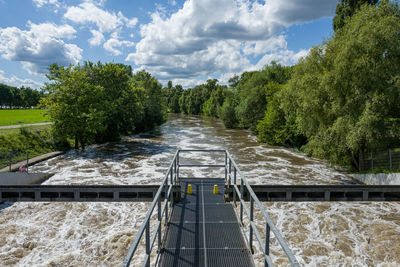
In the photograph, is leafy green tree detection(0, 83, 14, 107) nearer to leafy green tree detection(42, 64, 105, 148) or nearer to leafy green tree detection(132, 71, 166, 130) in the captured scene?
leafy green tree detection(132, 71, 166, 130)

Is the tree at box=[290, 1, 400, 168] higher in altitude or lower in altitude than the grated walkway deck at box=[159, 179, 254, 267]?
higher

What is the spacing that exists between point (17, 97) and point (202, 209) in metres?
104

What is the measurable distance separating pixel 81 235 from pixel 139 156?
13.4m

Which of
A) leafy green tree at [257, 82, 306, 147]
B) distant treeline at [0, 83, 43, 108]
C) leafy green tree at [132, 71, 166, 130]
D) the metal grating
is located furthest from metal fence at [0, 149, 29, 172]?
distant treeline at [0, 83, 43, 108]

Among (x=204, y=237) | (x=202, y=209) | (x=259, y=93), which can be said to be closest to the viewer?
(x=204, y=237)

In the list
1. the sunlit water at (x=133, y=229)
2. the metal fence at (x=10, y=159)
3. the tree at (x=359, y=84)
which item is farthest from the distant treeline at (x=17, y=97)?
the tree at (x=359, y=84)

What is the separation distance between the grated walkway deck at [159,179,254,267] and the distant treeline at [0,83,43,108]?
95678 millimetres

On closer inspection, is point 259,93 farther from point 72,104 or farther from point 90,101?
point 72,104

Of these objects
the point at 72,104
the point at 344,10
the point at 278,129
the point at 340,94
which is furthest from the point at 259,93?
the point at 72,104

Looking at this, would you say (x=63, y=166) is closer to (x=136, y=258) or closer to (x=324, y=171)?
(x=136, y=258)

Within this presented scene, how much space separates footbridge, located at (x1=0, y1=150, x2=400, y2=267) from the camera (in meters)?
4.54

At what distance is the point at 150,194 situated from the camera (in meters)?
10.2

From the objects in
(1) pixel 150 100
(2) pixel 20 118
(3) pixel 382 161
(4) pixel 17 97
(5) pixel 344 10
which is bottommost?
(3) pixel 382 161

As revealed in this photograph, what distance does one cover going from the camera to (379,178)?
14.8 metres
